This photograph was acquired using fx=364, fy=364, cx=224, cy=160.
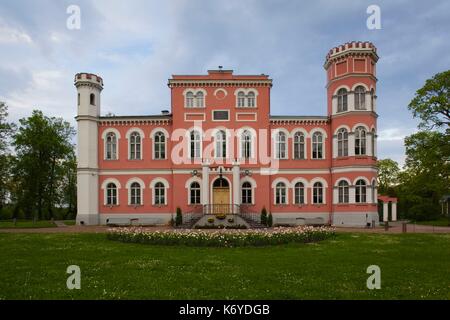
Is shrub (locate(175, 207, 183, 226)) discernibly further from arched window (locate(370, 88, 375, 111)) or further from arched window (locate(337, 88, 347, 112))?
arched window (locate(370, 88, 375, 111))

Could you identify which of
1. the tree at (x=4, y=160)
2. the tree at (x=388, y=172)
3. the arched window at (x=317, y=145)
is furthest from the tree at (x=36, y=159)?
the tree at (x=388, y=172)

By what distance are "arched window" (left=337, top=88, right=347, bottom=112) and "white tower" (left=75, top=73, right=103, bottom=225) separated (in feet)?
Result: 68.9

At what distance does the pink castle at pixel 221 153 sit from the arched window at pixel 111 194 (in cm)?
9

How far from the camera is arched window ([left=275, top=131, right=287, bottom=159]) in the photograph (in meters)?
31.9

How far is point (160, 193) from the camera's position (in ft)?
104

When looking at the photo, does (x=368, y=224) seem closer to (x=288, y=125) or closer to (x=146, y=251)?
(x=288, y=125)

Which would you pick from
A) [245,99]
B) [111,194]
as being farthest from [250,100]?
[111,194]

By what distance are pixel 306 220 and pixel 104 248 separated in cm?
1962

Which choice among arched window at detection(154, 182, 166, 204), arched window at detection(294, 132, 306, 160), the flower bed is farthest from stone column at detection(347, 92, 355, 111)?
arched window at detection(154, 182, 166, 204)

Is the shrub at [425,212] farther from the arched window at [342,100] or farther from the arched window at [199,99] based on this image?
the arched window at [199,99]

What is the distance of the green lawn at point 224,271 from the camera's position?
26.9 feet

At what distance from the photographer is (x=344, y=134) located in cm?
3042

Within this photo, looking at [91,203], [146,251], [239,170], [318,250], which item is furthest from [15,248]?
[239,170]
